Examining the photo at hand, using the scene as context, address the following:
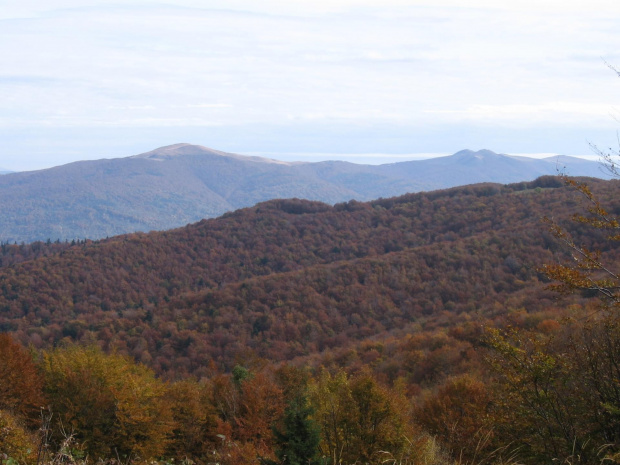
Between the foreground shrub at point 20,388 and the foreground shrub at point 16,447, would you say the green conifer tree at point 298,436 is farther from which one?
the foreground shrub at point 20,388

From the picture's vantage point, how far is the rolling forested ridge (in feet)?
23.2

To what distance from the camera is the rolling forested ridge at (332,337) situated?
279 inches

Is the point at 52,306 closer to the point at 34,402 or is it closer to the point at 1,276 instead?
the point at 1,276

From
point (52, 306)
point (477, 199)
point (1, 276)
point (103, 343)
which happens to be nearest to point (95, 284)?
point (52, 306)

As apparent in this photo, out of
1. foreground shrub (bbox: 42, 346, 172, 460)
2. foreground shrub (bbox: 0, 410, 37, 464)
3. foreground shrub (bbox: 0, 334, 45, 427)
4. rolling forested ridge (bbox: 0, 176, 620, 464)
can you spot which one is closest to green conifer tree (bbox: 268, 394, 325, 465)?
rolling forested ridge (bbox: 0, 176, 620, 464)

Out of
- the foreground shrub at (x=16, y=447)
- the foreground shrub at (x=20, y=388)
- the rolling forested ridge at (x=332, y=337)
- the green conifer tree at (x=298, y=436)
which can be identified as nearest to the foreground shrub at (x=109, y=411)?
the rolling forested ridge at (x=332, y=337)

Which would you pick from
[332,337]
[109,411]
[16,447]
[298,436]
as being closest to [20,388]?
[109,411]

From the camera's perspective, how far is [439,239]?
8106cm

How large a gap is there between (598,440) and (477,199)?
9333cm

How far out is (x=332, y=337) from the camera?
5288cm

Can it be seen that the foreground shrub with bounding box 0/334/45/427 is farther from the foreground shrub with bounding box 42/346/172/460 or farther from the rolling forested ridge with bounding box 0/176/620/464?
the foreground shrub with bounding box 42/346/172/460

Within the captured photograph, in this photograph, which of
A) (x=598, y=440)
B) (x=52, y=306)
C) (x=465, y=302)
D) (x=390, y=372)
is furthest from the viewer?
(x=52, y=306)

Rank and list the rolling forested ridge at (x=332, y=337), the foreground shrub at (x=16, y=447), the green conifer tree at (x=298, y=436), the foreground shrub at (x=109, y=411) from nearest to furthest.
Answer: the rolling forested ridge at (x=332, y=337), the foreground shrub at (x=16, y=447), the green conifer tree at (x=298, y=436), the foreground shrub at (x=109, y=411)

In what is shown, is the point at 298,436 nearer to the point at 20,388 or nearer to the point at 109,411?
the point at 109,411
